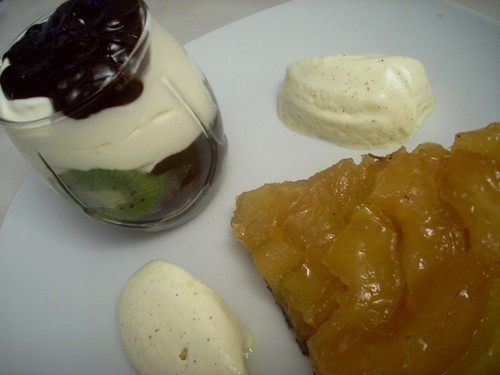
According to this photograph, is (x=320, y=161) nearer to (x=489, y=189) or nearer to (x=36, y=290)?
(x=489, y=189)

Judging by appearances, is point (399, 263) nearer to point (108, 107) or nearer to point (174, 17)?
point (108, 107)

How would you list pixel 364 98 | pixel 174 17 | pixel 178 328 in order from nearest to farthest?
pixel 178 328
pixel 364 98
pixel 174 17

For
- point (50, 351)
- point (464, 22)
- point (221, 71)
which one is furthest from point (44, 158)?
point (464, 22)

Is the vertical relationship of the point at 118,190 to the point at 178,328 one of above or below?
above

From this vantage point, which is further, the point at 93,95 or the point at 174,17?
the point at 174,17

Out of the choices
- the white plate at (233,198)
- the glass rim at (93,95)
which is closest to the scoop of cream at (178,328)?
the white plate at (233,198)

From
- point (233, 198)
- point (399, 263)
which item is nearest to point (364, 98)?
point (233, 198)

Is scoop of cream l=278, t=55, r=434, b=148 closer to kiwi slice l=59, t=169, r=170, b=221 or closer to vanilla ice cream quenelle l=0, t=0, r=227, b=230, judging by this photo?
vanilla ice cream quenelle l=0, t=0, r=227, b=230

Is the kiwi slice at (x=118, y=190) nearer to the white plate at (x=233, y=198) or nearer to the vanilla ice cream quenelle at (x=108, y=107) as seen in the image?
the vanilla ice cream quenelle at (x=108, y=107)
